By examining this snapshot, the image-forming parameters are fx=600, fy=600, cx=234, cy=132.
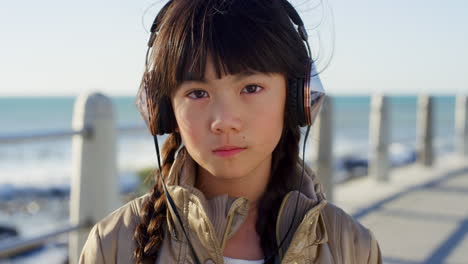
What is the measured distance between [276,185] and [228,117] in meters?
0.34

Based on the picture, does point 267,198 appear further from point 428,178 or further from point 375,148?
point 428,178

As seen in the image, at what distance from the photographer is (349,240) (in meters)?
1.48

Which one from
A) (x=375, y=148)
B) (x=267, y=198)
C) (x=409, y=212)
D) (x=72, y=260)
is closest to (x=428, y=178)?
(x=375, y=148)

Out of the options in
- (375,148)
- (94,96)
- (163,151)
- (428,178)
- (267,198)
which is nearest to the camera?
(267,198)

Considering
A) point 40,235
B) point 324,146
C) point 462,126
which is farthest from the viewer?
point 462,126

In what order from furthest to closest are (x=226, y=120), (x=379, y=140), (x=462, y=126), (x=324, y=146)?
(x=462, y=126) < (x=379, y=140) < (x=324, y=146) < (x=226, y=120)

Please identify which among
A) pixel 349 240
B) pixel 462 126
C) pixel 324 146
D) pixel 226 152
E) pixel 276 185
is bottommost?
pixel 462 126

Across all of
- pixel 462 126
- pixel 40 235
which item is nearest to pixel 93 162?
pixel 40 235

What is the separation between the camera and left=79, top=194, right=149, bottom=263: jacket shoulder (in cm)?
140

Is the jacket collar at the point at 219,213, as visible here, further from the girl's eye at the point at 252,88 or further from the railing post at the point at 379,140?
the railing post at the point at 379,140

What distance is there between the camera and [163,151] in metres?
1.66

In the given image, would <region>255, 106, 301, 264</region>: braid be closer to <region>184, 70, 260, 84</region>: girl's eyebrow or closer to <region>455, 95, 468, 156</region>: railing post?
<region>184, 70, 260, 84</region>: girl's eyebrow

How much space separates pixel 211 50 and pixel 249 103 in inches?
5.9

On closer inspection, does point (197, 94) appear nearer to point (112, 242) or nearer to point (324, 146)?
point (112, 242)
